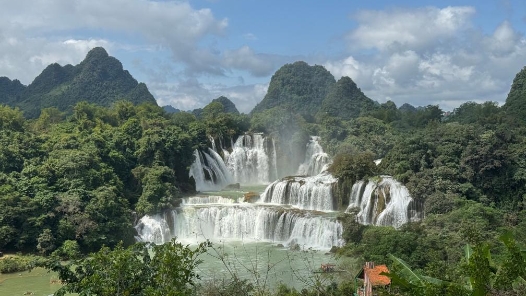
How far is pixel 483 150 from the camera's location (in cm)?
1972

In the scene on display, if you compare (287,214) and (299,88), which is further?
(299,88)

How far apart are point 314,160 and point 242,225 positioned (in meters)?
10.8

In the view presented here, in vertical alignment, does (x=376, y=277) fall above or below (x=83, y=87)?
below

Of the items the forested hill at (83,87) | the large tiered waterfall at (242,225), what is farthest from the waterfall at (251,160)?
the forested hill at (83,87)

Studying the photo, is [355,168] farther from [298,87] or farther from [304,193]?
[298,87]

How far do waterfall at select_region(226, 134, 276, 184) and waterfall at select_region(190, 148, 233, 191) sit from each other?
0.80 m

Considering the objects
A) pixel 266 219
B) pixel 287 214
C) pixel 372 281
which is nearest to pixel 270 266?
pixel 287 214

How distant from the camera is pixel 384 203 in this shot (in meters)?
19.4

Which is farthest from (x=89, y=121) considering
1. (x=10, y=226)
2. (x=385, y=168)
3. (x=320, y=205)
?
(x=385, y=168)

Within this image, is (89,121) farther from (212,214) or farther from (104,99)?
(104,99)

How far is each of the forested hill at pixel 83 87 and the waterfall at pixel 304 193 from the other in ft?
117

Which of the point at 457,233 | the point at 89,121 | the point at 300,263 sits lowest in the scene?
Result: the point at 300,263

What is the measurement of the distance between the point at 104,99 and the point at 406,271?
54.8 metres

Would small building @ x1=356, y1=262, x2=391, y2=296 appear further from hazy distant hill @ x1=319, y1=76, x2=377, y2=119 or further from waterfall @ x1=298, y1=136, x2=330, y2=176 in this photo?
hazy distant hill @ x1=319, y1=76, x2=377, y2=119
